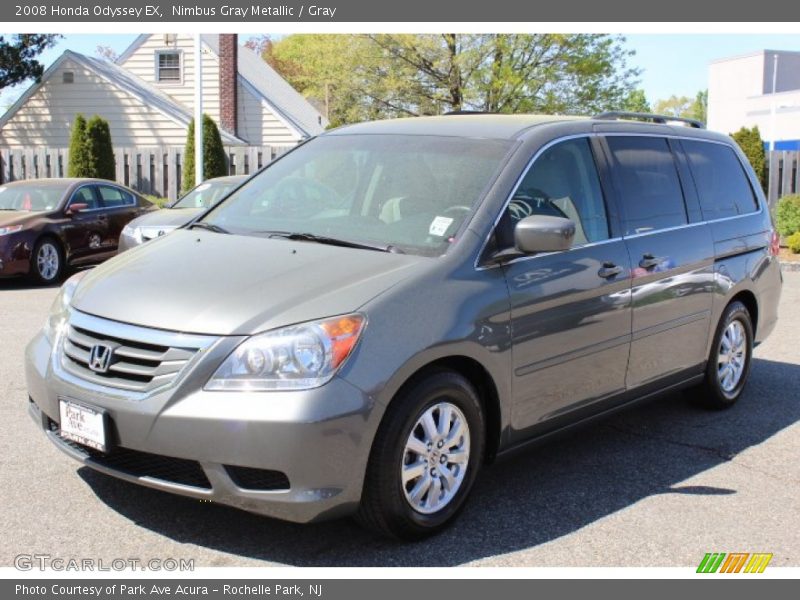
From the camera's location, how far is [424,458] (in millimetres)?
4113

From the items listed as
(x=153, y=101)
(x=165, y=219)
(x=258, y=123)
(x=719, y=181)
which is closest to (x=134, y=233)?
(x=165, y=219)

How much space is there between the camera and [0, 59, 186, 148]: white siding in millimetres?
31578

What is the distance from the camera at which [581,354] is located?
194 inches

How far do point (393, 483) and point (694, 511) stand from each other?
5.60 ft

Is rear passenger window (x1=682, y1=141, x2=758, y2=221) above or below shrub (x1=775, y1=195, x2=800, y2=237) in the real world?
above

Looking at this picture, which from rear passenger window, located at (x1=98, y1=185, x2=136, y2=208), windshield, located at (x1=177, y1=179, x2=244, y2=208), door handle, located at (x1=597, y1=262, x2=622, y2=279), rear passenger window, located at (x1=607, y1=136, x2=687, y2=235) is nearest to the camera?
door handle, located at (x1=597, y1=262, x2=622, y2=279)

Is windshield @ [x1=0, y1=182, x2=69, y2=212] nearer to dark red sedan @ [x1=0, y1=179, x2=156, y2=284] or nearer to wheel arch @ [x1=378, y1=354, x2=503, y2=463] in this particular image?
dark red sedan @ [x1=0, y1=179, x2=156, y2=284]

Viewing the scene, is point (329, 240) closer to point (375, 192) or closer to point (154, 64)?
point (375, 192)

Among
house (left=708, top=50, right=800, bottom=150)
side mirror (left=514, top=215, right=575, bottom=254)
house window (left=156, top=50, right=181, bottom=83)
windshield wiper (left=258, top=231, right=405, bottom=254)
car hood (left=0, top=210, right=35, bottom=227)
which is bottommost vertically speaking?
car hood (left=0, top=210, right=35, bottom=227)

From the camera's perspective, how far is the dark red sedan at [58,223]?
13.0m

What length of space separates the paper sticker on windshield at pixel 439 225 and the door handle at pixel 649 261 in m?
1.39

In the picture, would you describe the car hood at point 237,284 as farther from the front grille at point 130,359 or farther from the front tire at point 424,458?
the front tire at point 424,458

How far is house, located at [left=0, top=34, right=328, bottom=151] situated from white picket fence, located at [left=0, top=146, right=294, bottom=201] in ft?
19.9

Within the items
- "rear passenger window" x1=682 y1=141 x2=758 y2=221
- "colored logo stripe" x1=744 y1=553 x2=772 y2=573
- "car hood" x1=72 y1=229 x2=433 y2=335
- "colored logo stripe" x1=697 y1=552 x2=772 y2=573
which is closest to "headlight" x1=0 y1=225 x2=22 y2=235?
"car hood" x1=72 y1=229 x2=433 y2=335
